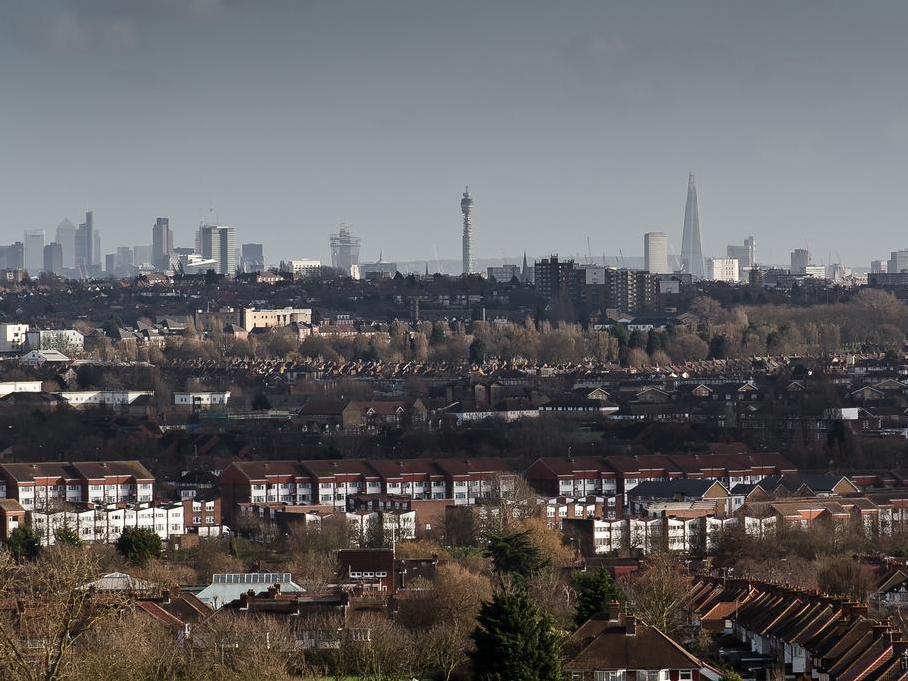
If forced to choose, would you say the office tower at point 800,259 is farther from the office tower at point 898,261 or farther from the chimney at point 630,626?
the chimney at point 630,626

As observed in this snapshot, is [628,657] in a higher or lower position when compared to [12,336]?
lower

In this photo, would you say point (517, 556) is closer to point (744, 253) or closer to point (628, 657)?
point (628, 657)

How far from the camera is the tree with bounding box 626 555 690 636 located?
867 inches

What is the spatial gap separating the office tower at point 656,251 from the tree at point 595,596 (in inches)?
6231

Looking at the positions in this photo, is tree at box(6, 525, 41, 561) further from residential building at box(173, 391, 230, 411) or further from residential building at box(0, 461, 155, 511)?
A: residential building at box(173, 391, 230, 411)

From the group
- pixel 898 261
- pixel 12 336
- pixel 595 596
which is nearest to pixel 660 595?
pixel 595 596

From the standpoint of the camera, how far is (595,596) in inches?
855

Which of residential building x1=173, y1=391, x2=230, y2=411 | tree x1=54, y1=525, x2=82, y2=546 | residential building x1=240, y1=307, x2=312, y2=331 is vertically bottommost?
tree x1=54, y1=525, x2=82, y2=546

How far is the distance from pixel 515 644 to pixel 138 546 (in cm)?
1103

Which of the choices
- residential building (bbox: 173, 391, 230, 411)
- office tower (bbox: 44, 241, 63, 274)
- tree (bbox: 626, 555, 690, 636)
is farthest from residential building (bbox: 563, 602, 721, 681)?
office tower (bbox: 44, 241, 63, 274)

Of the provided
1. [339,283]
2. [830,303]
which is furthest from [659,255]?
[830,303]

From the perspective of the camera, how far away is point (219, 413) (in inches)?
1978

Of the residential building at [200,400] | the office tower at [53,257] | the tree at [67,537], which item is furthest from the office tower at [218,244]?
the tree at [67,537]

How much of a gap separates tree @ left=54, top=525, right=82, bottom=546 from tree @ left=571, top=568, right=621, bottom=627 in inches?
324
